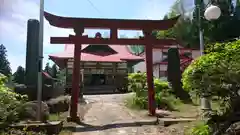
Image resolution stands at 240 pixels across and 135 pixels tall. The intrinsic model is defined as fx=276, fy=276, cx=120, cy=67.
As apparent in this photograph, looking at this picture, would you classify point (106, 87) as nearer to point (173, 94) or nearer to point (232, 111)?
point (173, 94)

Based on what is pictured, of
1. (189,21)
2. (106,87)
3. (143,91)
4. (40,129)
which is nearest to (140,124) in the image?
(40,129)

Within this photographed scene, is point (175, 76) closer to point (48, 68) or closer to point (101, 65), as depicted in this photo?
point (101, 65)

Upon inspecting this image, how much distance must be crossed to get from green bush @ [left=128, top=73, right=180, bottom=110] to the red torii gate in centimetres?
259

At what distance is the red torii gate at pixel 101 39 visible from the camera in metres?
10.5

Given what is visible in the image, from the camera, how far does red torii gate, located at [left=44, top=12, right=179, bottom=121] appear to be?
1048 cm

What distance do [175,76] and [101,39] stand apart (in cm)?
795

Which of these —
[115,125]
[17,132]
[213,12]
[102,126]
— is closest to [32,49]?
[102,126]

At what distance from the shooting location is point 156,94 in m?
14.5

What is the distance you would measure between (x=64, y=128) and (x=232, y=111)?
5.19 metres

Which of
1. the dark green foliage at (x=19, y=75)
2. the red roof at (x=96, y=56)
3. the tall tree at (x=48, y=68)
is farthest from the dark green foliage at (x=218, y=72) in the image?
the tall tree at (x=48, y=68)

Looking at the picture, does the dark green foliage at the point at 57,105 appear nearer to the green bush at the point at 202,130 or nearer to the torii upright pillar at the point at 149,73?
the torii upright pillar at the point at 149,73

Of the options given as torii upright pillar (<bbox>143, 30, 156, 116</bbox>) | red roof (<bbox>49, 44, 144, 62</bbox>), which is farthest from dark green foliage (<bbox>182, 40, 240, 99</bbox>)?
red roof (<bbox>49, 44, 144, 62</bbox>)

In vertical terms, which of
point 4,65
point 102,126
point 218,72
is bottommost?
point 102,126

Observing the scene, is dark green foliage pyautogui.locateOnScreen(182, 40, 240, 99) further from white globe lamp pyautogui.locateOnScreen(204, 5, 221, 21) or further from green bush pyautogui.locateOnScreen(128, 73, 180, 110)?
green bush pyautogui.locateOnScreen(128, 73, 180, 110)
